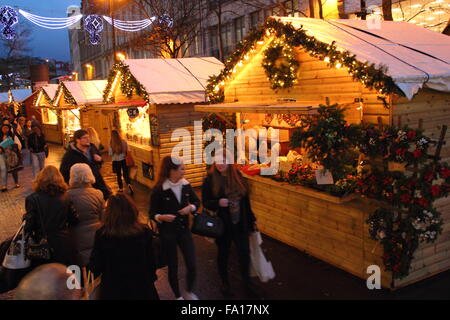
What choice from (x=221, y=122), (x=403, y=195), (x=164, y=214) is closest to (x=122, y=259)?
(x=164, y=214)

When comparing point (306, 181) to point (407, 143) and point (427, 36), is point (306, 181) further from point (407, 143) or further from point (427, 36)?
point (427, 36)

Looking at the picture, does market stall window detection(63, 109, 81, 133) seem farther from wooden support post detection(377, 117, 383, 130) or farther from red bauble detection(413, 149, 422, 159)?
red bauble detection(413, 149, 422, 159)

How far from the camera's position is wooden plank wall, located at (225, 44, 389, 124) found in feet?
20.0

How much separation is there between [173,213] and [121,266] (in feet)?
4.88

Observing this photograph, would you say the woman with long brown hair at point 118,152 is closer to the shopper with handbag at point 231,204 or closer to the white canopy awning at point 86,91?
the shopper with handbag at point 231,204

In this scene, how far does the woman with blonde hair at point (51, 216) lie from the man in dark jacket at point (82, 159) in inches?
92.5

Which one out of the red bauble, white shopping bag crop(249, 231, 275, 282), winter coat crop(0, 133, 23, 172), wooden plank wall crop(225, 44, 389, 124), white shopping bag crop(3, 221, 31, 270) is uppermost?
wooden plank wall crop(225, 44, 389, 124)

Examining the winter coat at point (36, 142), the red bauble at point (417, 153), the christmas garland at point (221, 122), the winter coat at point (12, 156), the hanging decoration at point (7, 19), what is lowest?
the winter coat at point (12, 156)

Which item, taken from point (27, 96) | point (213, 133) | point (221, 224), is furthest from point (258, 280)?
point (27, 96)

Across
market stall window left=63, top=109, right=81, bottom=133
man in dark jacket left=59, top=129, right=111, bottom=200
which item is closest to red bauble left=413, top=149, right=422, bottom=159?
man in dark jacket left=59, top=129, right=111, bottom=200

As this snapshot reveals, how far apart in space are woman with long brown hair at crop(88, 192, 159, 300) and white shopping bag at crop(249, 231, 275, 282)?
6.45 ft

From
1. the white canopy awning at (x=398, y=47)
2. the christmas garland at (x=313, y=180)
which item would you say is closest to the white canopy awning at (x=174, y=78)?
the white canopy awning at (x=398, y=47)

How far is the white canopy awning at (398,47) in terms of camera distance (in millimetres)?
5654

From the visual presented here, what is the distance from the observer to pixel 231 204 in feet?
18.1
